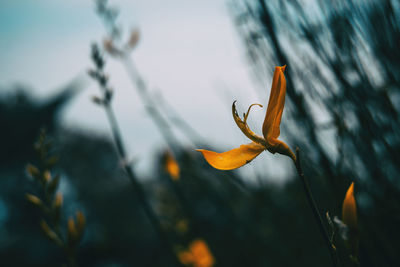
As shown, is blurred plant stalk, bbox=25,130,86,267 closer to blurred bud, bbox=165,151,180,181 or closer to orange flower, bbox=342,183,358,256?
orange flower, bbox=342,183,358,256

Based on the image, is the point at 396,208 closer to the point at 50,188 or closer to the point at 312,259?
the point at 50,188

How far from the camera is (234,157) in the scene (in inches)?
27.1

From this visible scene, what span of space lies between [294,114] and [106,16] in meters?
2.37

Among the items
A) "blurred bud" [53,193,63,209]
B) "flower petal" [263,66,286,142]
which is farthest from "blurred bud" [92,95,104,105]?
"flower petal" [263,66,286,142]

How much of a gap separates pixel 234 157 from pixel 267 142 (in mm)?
88

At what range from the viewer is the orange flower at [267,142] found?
604mm

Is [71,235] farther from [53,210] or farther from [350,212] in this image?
[350,212]

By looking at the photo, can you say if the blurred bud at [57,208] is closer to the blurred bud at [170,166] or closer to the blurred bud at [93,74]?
the blurred bud at [93,74]

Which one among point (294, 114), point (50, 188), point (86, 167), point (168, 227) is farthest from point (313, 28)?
point (86, 167)

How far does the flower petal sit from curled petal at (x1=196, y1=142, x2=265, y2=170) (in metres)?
0.05

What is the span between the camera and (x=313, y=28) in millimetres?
1163

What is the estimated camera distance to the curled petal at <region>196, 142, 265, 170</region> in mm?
672

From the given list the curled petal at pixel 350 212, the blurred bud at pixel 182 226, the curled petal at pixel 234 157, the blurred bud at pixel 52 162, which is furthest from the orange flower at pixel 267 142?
the blurred bud at pixel 182 226

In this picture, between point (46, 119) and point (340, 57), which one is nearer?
point (340, 57)
